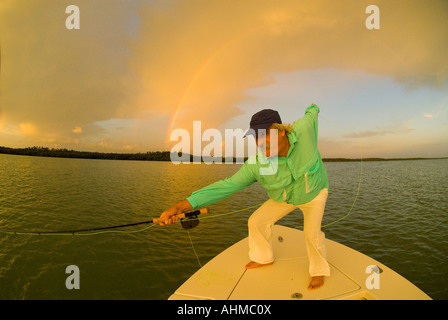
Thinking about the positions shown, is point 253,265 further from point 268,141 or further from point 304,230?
point 268,141

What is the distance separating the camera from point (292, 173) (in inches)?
129

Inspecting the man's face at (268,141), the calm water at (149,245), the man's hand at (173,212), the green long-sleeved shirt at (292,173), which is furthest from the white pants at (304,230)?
the calm water at (149,245)

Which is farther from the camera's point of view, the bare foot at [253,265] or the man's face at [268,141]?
the bare foot at [253,265]

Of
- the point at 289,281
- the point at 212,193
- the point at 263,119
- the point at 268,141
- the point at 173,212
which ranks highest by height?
the point at 263,119

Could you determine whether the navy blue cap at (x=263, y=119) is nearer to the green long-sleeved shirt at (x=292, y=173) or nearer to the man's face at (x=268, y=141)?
the man's face at (x=268, y=141)

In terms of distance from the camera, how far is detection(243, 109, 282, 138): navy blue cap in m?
3.07

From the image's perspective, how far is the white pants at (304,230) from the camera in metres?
3.31

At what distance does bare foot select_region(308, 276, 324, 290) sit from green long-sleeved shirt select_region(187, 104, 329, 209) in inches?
41.3

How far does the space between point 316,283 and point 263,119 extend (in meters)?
2.35

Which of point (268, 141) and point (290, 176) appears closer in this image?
point (268, 141)

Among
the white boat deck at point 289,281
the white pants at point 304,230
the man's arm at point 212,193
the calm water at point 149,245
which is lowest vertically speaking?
the calm water at point 149,245

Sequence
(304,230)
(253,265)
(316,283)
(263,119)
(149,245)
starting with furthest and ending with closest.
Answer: (149,245) < (253,265) < (304,230) < (316,283) < (263,119)

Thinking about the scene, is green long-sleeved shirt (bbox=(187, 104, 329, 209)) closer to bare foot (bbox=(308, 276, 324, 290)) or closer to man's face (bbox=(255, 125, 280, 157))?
man's face (bbox=(255, 125, 280, 157))

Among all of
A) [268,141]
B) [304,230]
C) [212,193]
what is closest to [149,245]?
[212,193]
